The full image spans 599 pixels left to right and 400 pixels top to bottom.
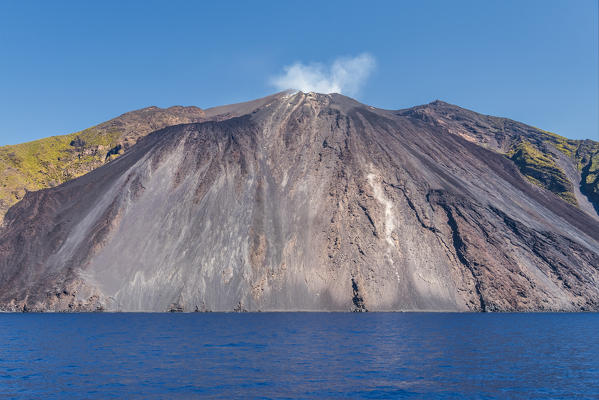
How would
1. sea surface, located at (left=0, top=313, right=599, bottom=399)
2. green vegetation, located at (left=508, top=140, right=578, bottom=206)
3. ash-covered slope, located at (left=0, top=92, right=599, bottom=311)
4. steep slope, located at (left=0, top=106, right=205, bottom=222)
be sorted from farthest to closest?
green vegetation, located at (left=508, top=140, right=578, bottom=206) < steep slope, located at (left=0, top=106, right=205, bottom=222) < ash-covered slope, located at (left=0, top=92, right=599, bottom=311) < sea surface, located at (left=0, top=313, right=599, bottom=399)

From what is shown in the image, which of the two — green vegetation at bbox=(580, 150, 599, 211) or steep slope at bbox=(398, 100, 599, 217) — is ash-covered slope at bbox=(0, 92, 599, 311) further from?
green vegetation at bbox=(580, 150, 599, 211)

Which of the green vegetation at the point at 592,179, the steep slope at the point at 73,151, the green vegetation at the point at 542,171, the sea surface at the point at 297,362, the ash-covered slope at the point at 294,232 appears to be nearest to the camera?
the sea surface at the point at 297,362

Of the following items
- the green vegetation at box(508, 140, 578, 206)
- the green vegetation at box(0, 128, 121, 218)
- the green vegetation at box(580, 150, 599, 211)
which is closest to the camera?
the green vegetation at box(0, 128, 121, 218)

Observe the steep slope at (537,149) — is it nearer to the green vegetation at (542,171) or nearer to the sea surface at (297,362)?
the green vegetation at (542,171)

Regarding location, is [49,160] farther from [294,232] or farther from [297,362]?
[297,362]

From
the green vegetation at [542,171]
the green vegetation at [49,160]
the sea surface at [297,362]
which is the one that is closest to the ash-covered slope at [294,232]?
the green vegetation at [542,171]

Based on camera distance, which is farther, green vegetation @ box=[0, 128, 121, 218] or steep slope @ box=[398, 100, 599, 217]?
steep slope @ box=[398, 100, 599, 217]

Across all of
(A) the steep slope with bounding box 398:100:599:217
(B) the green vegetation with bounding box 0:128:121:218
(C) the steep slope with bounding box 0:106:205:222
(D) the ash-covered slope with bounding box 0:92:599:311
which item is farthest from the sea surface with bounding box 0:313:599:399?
(A) the steep slope with bounding box 398:100:599:217
